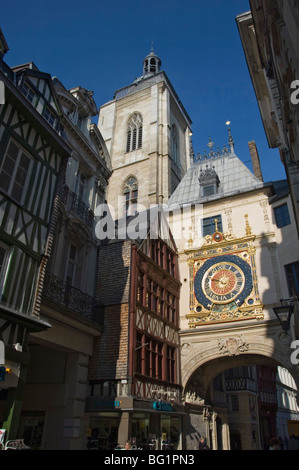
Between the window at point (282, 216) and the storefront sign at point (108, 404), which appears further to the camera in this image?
the window at point (282, 216)

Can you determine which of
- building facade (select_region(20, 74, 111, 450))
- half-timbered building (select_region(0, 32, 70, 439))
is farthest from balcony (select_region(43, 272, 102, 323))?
half-timbered building (select_region(0, 32, 70, 439))

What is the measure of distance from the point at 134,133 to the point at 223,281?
26.2 metres

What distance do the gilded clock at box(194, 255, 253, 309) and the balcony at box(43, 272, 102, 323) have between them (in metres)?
6.85

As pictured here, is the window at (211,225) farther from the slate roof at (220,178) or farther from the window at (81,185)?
the window at (81,185)

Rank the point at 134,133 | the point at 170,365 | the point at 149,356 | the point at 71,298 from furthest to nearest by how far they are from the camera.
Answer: the point at 134,133 < the point at 170,365 < the point at 149,356 < the point at 71,298

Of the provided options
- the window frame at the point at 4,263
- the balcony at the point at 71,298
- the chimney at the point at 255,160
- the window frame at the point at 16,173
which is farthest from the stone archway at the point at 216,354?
the chimney at the point at 255,160

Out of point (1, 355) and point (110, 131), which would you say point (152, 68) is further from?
point (1, 355)

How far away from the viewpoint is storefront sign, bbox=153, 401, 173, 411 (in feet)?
41.3

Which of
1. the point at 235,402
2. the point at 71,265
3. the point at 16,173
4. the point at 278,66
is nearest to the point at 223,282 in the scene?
the point at 71,265

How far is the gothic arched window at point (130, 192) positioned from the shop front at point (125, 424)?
2280 centimetres

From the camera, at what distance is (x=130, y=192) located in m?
35.6

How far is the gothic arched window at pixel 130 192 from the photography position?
113 ft

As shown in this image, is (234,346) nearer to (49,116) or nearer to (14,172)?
(14,172)
